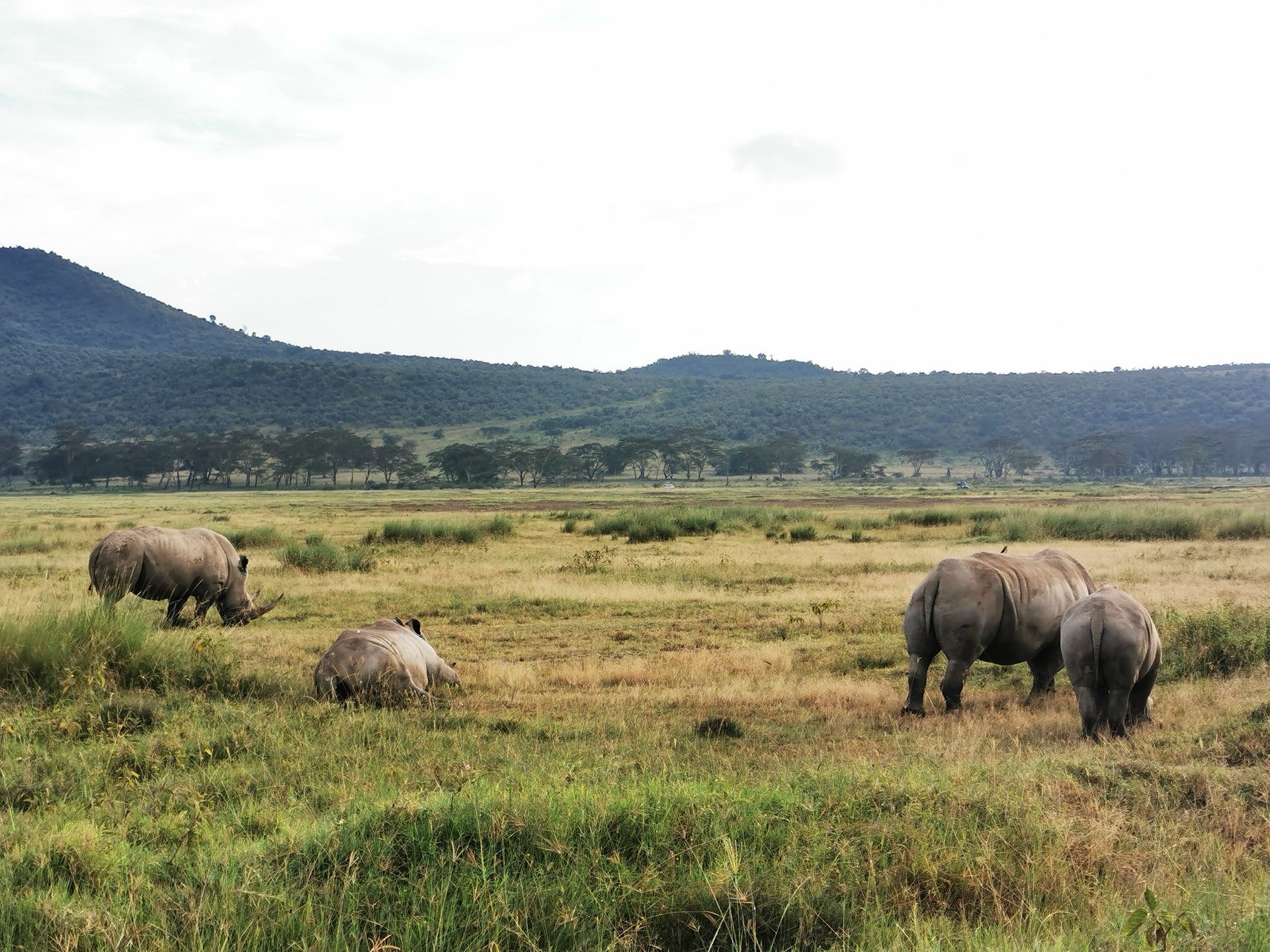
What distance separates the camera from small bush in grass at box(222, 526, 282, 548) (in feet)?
86.3

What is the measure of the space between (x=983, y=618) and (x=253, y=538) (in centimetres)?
2250

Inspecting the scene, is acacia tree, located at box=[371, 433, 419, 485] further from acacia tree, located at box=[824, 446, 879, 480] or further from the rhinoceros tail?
the rhinoceros tail

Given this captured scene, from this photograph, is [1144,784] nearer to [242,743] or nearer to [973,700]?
[973,700]

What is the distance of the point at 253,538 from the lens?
26.6 metres

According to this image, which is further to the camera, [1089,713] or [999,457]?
[999,457]

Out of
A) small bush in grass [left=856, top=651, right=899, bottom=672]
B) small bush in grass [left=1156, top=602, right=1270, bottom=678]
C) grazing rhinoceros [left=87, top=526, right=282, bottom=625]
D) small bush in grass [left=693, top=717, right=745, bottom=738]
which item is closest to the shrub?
small bush in grass [left=1156, top=602, right=1270, bottom=678]

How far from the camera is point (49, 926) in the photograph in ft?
12.7

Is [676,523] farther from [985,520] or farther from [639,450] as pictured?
[639,450]

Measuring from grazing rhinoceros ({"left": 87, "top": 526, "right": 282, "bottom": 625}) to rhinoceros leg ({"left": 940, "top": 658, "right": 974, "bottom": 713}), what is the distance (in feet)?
32.1

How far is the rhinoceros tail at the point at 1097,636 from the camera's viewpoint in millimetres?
7805

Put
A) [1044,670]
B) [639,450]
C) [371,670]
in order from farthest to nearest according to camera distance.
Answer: [639,450], [1044,670], [371,670]

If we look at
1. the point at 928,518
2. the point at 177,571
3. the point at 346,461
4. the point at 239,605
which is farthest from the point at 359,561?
the point at 346,461

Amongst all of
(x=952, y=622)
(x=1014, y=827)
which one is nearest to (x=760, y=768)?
(x=1014, y=827)

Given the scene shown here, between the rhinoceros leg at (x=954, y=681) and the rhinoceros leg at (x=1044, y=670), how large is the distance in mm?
1075
